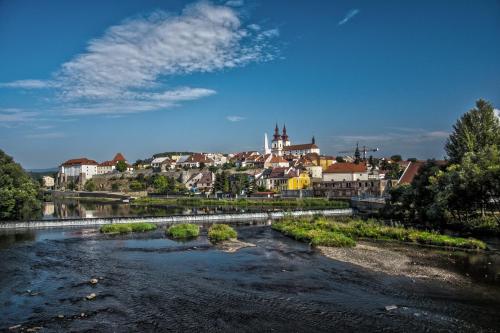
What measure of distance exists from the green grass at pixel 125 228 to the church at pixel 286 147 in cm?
11997

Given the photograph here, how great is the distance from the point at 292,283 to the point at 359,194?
68.4 m

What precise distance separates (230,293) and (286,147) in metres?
156

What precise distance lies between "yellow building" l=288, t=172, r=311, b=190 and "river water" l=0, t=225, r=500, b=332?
6779cm

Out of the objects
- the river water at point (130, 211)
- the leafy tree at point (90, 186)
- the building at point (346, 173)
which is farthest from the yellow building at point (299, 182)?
the leafy tree at point (90, 186)

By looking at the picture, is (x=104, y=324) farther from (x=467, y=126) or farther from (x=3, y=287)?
(x=467, y=126)

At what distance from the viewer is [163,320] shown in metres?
18.6

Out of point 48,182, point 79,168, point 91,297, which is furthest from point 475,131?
point 48,182

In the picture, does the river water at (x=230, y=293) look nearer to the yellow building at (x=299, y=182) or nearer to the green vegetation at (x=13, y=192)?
the green vegetation at (x=13, y=192)

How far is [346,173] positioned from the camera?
98.1m

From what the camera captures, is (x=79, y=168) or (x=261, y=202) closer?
(x=261, y=202)

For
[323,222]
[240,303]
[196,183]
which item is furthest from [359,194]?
[240,303]

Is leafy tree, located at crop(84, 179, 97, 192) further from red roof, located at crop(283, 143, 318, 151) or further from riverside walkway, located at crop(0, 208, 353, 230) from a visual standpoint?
riverside walkway, located at crop(0, 208, 353, 230)

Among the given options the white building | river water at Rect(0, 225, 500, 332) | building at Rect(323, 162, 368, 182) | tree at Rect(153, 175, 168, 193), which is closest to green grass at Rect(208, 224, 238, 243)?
river water at Rect(0, 225, 500, 332)

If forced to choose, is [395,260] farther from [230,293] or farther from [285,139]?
[285,139]
